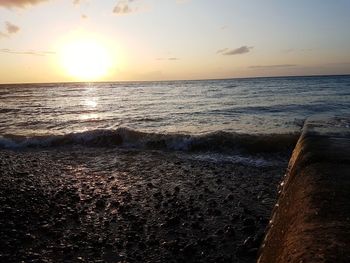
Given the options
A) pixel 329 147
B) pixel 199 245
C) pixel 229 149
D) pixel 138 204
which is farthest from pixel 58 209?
pixel 229 149

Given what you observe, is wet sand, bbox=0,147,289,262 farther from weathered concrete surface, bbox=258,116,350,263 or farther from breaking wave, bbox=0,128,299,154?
breaking wave, bbox=0,128,299,154

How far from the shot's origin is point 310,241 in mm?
3139

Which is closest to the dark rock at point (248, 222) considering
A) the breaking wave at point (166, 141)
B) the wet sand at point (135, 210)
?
the wet sand at point (135, 210)

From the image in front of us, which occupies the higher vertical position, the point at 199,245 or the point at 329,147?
the point at 329,147

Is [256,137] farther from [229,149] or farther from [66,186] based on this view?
[66,186]

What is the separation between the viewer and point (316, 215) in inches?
145

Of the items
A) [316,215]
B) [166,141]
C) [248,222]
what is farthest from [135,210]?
[166,141]

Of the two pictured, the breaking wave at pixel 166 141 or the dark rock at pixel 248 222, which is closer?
the dark rock at pixel 248 222

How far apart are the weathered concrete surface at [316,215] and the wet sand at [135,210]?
218 cm

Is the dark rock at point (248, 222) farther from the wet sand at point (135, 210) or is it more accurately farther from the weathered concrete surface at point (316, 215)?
the weathered concrete surface at point (316, 215)

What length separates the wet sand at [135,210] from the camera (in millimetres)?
6996

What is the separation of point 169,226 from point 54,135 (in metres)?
14.8

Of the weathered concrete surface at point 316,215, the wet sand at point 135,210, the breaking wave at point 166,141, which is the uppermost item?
the weathered concrete surface at point 316,215

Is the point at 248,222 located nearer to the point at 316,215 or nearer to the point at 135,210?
the point at 135,210
